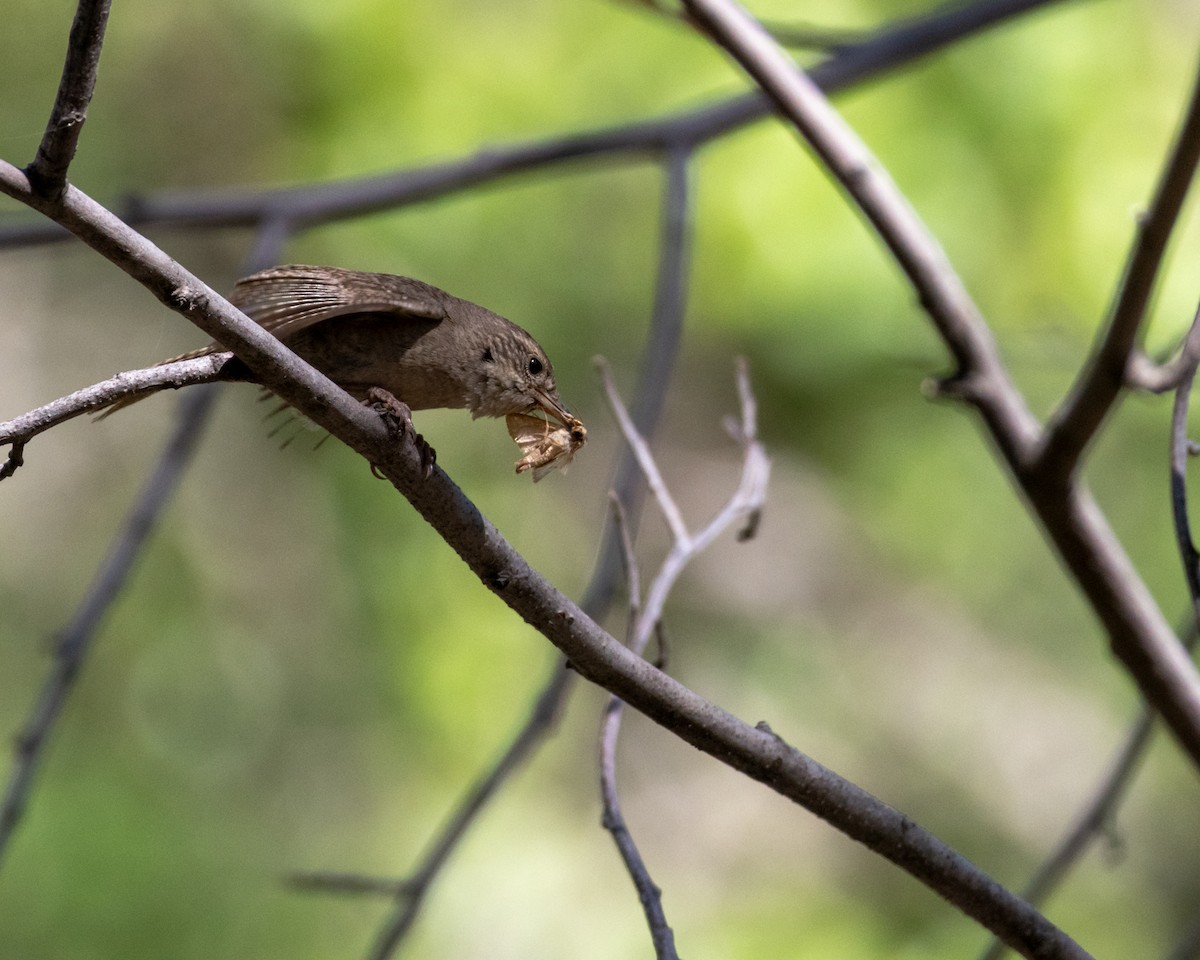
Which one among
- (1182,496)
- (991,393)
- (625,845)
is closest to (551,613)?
(625,845)

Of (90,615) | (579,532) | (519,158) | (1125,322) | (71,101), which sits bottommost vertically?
(579,532)

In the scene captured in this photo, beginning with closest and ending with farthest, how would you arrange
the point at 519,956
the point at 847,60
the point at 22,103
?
the point at 847,60
the point at 519,956
the point at 22,103

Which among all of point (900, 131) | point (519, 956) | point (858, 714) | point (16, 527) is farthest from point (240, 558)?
point (900, 131)

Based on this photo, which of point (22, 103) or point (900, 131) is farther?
point (22, 103)

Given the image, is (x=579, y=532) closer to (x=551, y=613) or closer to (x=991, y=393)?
(x=991, y=393)

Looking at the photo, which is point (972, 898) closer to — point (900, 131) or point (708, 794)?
point (900, 131)

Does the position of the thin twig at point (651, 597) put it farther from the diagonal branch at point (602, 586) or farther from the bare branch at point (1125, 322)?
the bare branch at point (1125, 322)

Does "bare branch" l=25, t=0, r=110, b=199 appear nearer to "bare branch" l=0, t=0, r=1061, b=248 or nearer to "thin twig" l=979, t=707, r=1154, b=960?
"bare branch" l=0, t=0, r=1061, b=248
